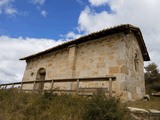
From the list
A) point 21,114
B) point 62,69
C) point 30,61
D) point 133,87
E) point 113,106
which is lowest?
point 21,114

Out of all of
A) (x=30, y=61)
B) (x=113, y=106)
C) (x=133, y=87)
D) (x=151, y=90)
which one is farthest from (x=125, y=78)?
(x=30, y=61)

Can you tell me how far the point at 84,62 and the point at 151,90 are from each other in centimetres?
819

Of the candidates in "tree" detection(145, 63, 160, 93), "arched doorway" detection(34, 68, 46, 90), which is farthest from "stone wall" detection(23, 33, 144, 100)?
"tree" detection(145, 63, 160, 93)

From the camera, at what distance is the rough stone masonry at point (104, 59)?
862cm

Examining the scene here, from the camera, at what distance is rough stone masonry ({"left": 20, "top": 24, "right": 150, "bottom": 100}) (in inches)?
339

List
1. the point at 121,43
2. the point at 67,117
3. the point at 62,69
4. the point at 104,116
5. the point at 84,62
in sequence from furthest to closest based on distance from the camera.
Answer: the point at 62,69 < the point at 84,62 < the point at 121,43 < the point at 67,117 < the point at 104,116

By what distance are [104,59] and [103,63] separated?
25cm

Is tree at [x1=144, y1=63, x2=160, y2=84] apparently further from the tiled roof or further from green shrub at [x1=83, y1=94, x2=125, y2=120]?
green shrub at [x1=83, y1=94, x2=125, y2=120]

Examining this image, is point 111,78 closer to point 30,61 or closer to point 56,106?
point 56,106

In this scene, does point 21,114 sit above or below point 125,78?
below

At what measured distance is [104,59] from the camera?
9.39m

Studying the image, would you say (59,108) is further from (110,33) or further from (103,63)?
(110,33)

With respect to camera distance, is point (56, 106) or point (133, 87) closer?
point (56, 106)

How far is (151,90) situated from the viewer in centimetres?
1490
